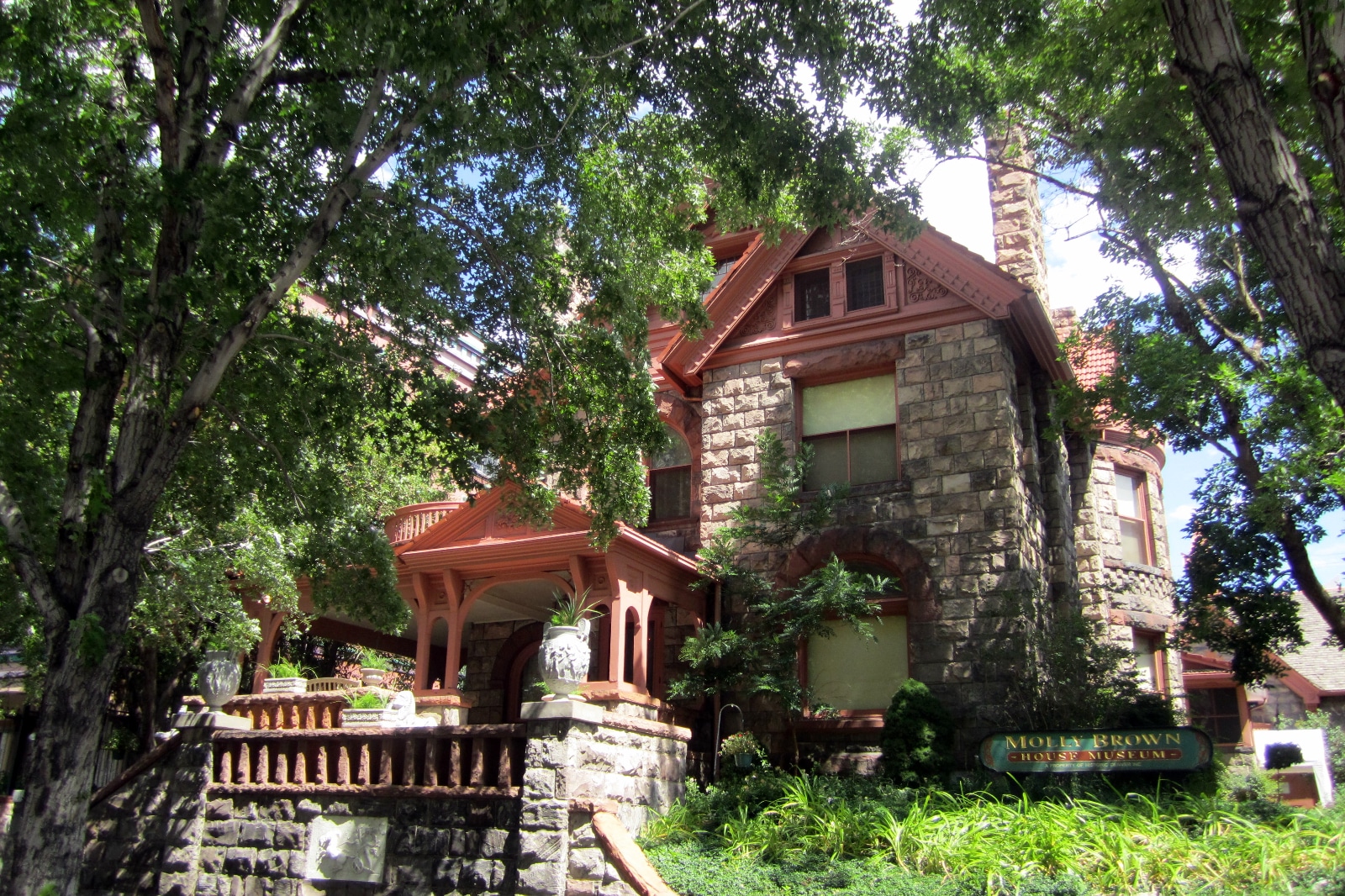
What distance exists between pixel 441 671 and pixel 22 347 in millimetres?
12331

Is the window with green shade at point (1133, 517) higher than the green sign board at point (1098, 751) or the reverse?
higher

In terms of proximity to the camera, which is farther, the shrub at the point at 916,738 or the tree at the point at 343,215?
the shrub at the point at 916,738

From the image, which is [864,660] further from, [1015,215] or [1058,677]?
[1015,215]

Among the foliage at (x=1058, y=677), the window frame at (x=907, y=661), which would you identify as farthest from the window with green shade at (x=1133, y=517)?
the window frame at (x=907, y=661)

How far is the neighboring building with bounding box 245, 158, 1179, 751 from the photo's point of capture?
13.0 m

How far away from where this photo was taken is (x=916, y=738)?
11.8 metres

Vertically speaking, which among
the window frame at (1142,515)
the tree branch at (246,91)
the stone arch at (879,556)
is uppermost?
the tree branch at (246,91)

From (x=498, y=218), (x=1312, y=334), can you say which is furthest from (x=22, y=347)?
(x=1312, y=334)

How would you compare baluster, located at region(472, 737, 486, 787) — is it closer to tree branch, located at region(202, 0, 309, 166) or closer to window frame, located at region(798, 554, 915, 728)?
window frame, located at region(798, 554, 915, 728)

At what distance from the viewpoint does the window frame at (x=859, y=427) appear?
46.6 feet

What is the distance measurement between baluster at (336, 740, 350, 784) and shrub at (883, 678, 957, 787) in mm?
5784

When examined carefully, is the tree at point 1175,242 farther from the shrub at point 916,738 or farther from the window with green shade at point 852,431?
the shrub at point 916,738

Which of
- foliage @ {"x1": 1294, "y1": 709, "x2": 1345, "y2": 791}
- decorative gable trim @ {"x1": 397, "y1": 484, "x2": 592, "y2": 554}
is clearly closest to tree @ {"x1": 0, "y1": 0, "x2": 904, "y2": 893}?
decorative gable trim @ {"x1": 397, "y1": 484, "x2": 592, "y2": 554}

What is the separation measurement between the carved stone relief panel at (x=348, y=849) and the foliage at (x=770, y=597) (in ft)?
13.2
